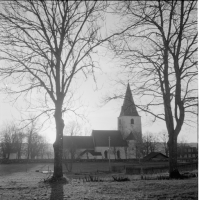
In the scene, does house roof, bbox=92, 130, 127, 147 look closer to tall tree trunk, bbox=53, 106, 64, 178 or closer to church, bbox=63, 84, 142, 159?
church, bbox=63, 84, 142, 159

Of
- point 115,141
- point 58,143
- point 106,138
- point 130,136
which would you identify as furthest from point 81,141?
point 58,143

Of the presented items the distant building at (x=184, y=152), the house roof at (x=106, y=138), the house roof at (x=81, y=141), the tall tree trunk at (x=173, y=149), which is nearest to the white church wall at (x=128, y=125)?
the house roof at (x=106, y=138)

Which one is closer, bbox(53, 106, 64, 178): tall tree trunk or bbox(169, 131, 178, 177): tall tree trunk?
bbox(53, 106, 64, 178): tall tree trunk

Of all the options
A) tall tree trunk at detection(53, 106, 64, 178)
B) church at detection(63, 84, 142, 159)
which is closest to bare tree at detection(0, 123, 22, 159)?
church at detection(63, 84, 142, 159)

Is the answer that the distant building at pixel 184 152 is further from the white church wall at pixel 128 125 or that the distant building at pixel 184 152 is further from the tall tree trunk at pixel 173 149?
the tall tree trunk at pixel 173 149

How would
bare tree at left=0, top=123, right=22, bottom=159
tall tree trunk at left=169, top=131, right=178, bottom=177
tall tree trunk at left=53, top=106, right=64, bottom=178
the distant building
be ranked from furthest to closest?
the distant building → bare tree at left=0, top=123, right=22, bottom=159 → tall tree trunk at left=169, top=131, right=178, bottom=177 → tall tree trunk at left=53, top=106, right=64, bottom=178

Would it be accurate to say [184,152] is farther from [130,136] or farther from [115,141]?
[115,141]

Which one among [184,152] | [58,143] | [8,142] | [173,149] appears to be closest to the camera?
[58,143]

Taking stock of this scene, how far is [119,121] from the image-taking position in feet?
268

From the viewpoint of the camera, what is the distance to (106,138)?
76812mm

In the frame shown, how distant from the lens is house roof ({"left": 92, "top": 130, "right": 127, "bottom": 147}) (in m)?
74.5

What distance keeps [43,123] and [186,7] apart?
30.2 ft

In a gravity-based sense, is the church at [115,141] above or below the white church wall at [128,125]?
below

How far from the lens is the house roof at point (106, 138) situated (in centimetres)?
7450
